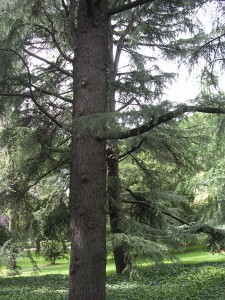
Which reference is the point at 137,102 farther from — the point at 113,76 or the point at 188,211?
the point at 188,211

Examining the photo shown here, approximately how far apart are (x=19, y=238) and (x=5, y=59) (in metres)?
5.45

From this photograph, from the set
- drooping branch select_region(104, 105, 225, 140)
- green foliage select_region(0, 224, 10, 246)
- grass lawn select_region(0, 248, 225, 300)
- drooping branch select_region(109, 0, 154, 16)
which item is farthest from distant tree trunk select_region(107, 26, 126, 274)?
drooping branch select_region(104, 105, 225, 140)

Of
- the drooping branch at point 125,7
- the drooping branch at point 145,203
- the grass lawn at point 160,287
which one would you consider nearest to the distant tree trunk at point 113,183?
the drooping branch at point 145,203

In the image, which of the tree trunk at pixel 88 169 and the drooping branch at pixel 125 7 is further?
the drooping branch at pixel 125 7

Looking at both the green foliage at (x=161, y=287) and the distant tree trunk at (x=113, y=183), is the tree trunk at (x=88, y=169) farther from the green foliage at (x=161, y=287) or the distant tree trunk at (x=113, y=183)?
the distant tree trunk at (x=113, y=183)

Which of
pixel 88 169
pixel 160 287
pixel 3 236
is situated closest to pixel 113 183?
pixel 160 287

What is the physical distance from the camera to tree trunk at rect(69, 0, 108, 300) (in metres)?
4.08

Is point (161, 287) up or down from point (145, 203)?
down

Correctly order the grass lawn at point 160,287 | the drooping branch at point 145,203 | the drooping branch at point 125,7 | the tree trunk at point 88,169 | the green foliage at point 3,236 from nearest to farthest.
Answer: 1. the tree trunk at point 88,169
2. the drooping branch at point 125,7
3. the grass lawn at point 160,287
4. the drooping branch at point 145,203
5. the green foliage at point 3,236

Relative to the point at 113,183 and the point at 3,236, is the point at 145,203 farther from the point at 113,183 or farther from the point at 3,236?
the point at 3,236

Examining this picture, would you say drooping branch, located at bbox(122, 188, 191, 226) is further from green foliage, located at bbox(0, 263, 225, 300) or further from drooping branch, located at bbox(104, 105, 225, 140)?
drooping branch, located at bbox(104, 105, 225, 140)

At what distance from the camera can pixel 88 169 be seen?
426 cm

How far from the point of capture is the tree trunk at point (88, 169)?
4.08 m

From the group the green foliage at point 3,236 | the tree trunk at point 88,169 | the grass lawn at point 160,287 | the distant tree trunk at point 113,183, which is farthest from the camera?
the green foliage at point 3,236
